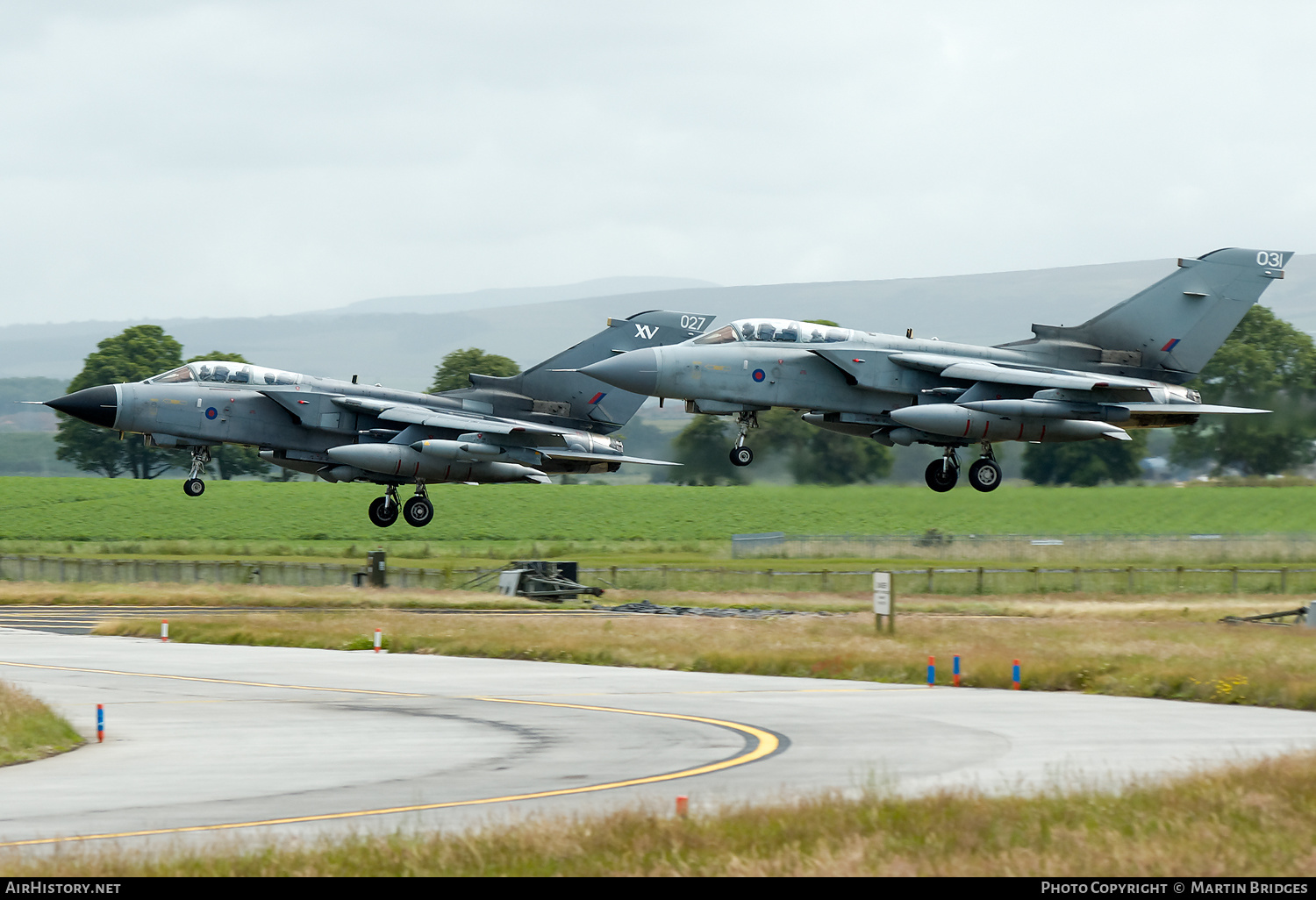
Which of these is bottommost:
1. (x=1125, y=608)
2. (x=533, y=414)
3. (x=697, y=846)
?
(x=1125, y=608)

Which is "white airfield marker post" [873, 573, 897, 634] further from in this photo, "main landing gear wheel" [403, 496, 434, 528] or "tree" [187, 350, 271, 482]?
"tree" [187, 350, 271, 482]

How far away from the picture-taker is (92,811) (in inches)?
501

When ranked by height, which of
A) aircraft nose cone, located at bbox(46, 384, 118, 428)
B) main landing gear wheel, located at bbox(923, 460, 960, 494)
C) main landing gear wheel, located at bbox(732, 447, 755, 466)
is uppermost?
aircraft nose cone, located at bbox(46, 384, 118, 428)

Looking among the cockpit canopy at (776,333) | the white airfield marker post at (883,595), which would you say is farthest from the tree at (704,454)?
the white airfield marker post at (883,595)

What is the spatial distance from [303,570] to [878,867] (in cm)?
4928

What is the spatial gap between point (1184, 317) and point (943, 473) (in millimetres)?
6921

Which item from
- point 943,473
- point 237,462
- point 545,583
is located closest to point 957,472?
point 943,473

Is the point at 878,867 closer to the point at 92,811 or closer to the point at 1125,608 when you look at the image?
the point at 92,811

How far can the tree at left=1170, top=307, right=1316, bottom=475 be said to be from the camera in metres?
46.0

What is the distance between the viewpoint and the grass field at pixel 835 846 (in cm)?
959

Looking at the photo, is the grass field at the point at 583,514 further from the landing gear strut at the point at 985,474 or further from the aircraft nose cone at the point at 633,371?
the aircraft nose cone at the point at 633,371

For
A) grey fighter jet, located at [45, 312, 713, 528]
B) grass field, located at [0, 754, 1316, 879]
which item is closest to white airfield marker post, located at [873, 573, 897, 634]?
grey fighter jet, located at [45, 312, 713, 528]

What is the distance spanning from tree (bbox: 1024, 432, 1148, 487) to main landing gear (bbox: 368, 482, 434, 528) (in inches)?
1139
